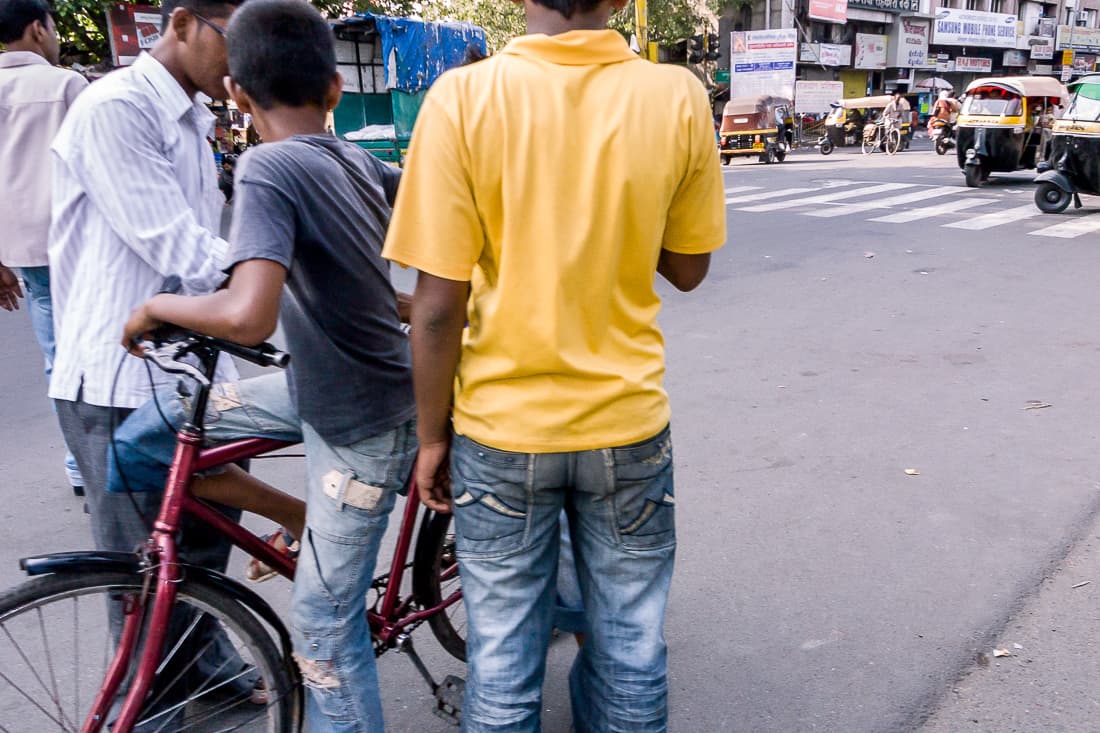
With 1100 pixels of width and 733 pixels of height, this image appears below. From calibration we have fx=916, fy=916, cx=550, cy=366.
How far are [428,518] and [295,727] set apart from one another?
0.56 meters

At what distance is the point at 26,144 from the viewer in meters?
3.45

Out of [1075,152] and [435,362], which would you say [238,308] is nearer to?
[435,362]

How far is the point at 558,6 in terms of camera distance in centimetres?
146

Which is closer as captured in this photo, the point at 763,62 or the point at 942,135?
the point at 942,135

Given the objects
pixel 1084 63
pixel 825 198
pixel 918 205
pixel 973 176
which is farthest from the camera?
pixel 1084 63

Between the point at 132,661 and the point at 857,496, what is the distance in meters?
2.89

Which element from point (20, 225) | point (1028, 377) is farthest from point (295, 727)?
point (1028, 377)

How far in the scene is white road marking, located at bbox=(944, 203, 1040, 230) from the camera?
11.2 metres

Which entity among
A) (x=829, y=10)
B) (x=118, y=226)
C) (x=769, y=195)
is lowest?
(x=769, y=195)

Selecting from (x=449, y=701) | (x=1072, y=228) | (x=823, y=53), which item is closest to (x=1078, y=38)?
(x=823, y=53)

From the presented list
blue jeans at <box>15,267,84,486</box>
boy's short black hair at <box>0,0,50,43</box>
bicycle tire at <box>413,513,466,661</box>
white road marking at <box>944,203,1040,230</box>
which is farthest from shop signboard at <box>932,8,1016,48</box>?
bicycle tire at <box>413,513,466,661</box>

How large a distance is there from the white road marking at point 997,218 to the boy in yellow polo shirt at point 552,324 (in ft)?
35.1

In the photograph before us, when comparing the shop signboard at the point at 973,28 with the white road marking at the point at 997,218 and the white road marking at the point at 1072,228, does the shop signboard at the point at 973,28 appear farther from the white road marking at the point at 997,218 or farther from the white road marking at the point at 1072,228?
the white road marking at the point at 1072,228

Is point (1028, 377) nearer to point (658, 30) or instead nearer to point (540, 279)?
point (540, 279)
